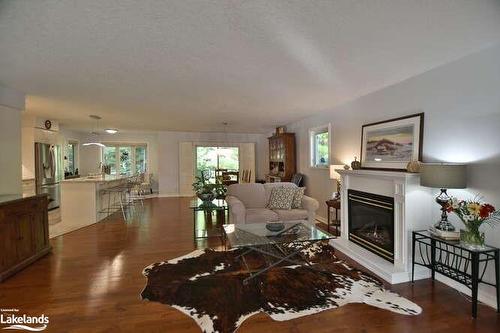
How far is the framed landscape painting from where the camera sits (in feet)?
10.7

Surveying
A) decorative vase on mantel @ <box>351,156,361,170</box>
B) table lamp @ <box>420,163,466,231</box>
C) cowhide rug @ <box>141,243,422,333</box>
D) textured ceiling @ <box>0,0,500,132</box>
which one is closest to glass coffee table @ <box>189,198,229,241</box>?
cowhide rug @ <box>141,243,422,333</box>

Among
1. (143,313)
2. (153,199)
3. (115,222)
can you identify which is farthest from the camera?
(153,199)

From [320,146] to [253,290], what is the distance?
4149 mm

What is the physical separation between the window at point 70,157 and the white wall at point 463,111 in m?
8.98

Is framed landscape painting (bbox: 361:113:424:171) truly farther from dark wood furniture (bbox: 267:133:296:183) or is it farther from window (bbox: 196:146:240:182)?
window (bbox: 196:146:240:182)

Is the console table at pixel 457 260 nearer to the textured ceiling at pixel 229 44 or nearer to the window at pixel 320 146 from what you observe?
the textured ceiling at pixel 229 44

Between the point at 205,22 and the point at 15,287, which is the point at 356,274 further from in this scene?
the point at 15,287

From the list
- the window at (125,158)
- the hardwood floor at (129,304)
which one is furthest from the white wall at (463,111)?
the window at (125,158)

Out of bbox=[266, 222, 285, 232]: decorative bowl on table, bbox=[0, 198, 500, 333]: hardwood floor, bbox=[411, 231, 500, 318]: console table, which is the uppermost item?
bbox=[266, 222, 285, 232]: decorative bowl on table

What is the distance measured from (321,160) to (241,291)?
13.3ft

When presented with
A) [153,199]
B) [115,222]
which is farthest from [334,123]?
[153,199]

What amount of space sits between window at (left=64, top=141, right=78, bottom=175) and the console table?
9374 millimetres

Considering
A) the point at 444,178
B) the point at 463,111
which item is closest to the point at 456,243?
the point at 444,178

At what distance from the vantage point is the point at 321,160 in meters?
6.02
